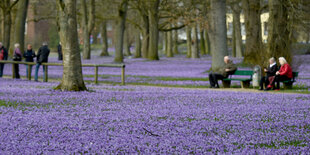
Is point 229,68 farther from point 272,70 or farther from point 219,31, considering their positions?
point 219,31

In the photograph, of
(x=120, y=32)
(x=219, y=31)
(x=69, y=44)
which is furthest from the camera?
(x=120, y=32)

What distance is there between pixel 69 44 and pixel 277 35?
33.7ft

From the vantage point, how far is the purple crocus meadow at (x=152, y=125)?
7758mm

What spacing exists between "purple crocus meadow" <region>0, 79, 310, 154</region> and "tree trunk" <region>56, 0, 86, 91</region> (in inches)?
73.1

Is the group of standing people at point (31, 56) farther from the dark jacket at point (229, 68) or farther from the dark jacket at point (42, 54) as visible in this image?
the dark jacket at point (229, 68)

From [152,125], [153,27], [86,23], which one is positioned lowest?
[152,125]

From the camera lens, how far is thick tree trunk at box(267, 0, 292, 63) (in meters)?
22.4

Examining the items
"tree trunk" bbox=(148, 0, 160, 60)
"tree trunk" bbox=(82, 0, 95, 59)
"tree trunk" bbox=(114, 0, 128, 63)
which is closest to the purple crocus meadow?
"tree trunk" bbox=(114, 0, 128, 63)

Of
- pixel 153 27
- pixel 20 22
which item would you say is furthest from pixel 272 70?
pixel 153 27

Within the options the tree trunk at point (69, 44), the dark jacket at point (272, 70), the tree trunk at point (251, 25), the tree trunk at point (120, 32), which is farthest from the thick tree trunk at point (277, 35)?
the tree trunk at point (120, 32)

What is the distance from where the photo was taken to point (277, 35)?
23156 mm

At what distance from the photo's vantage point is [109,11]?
58.0 m

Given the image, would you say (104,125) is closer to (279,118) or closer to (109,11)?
(279,118)

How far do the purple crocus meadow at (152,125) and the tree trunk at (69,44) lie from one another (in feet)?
6.09
